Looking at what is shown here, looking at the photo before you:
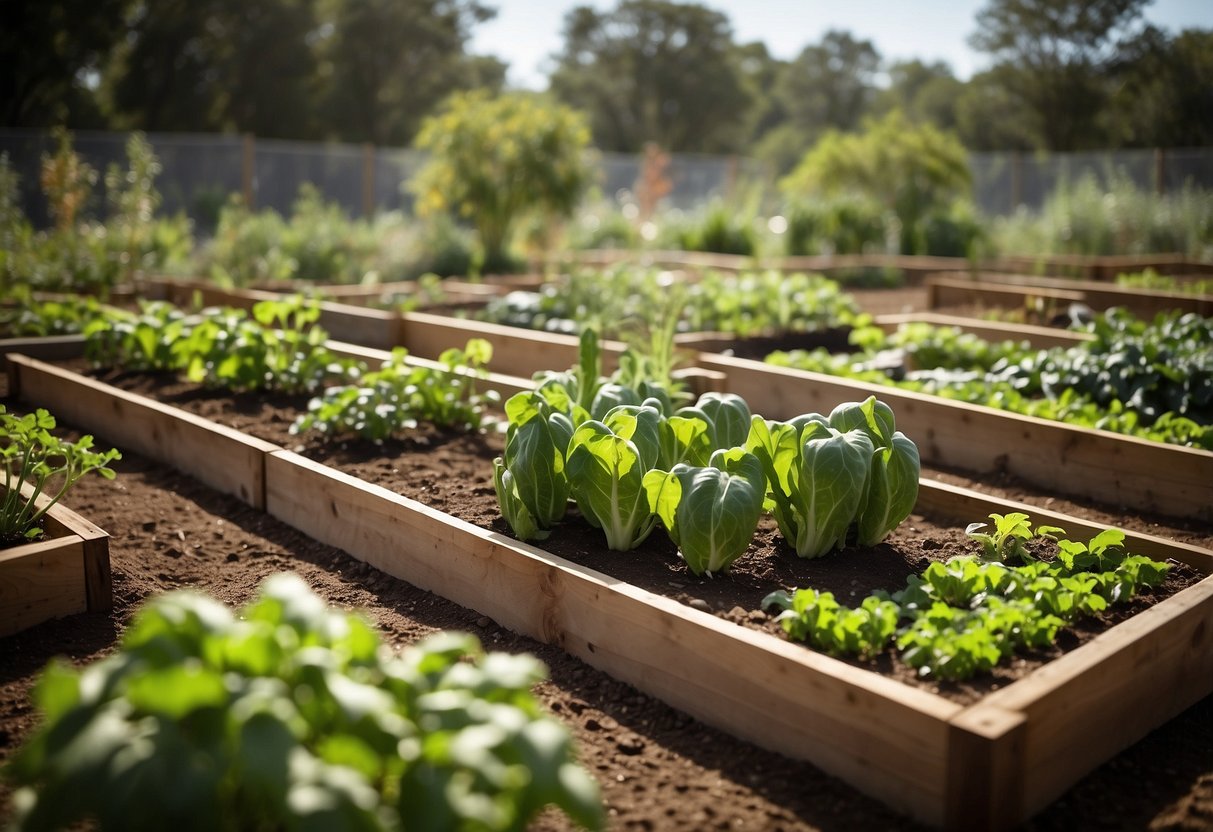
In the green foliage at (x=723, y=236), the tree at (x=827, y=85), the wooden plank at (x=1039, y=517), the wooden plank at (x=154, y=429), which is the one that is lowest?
the wooden plank at (x=1039, y=517)

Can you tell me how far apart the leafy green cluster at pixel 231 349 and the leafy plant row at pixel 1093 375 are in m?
2.44

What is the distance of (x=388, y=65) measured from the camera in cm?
3859

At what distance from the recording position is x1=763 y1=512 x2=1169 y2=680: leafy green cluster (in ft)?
7.26

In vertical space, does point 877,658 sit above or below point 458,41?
→ below

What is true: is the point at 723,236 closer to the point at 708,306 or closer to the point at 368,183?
the point at 368,183

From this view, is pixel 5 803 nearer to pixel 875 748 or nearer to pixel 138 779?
pixel 138 779

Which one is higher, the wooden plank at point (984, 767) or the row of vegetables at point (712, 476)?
the row of vegetables at point (712, 476)

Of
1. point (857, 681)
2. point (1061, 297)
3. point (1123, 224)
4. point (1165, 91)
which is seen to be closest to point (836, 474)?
point (857, 681)

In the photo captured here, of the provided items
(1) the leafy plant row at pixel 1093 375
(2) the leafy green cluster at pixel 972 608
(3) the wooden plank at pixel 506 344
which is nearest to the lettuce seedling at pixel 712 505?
(2) the leafy green cluster at pixel 972 608

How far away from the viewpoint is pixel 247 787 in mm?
1390

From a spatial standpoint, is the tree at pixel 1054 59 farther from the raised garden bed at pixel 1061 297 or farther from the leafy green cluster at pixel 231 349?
the leafy green cluster at pixel 231 349

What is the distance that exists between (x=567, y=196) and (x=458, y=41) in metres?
32.2

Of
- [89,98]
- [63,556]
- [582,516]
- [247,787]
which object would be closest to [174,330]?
[63,556]

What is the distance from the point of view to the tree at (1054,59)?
30531mm
